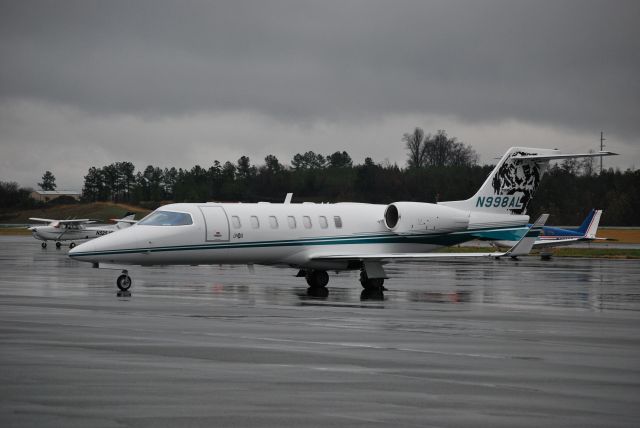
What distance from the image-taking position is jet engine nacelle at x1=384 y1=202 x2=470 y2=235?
28406 millimetres

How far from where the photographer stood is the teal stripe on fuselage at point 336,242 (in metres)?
25.2

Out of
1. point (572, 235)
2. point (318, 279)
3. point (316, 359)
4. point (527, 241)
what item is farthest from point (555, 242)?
point (316, 359)

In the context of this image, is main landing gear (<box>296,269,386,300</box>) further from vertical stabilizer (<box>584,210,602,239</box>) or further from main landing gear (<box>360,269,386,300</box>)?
vertical stabilizer (<box>584,210,602,239</box>)

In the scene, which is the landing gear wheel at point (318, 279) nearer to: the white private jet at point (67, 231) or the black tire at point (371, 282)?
the black tire at point (371, 282)

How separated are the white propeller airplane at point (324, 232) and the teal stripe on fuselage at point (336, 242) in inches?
1.1

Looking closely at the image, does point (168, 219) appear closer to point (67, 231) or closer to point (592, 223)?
point (592, 223)

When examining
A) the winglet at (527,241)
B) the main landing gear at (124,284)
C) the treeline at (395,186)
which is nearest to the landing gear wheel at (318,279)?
the main landing gear at (124,284)

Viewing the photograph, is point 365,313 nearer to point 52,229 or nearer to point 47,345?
point 47,345

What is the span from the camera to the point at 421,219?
2866cm

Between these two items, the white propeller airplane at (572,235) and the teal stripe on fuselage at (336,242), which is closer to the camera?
the teal stripe on fuselage at (336,242)

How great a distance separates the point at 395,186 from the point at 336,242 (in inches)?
1928

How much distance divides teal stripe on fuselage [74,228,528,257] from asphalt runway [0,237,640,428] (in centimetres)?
118

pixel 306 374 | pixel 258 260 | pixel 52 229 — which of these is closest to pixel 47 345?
pixel 306 374

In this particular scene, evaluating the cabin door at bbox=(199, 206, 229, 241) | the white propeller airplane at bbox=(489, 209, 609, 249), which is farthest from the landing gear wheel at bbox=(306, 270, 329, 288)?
the white propeller airplane at bbox=(489, 209, 609, 249)
